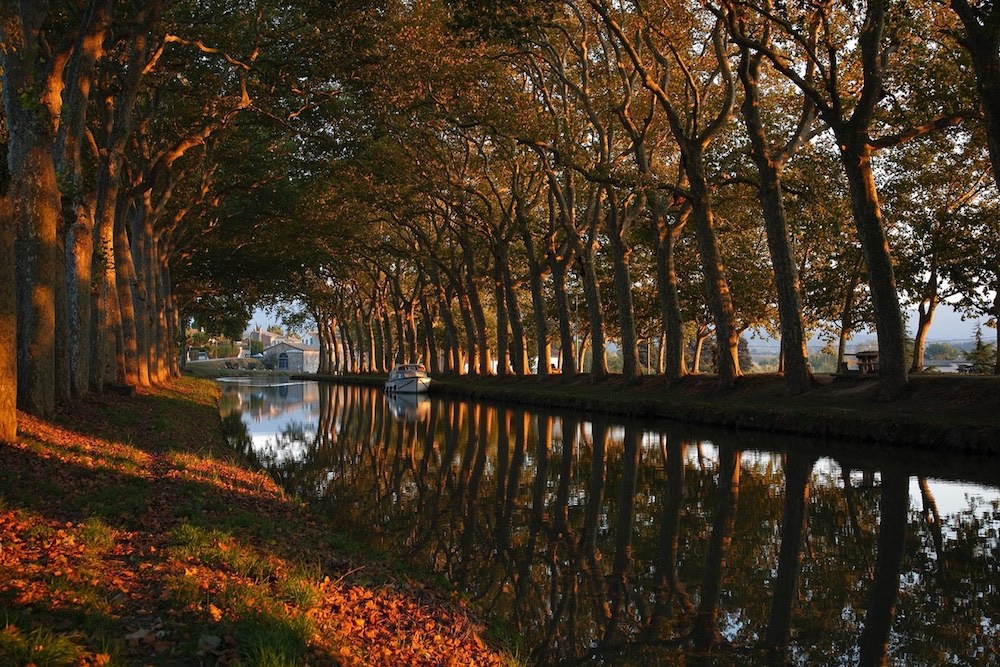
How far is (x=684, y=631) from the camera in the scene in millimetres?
5980

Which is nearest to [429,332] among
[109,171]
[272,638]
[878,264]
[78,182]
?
[109,171]

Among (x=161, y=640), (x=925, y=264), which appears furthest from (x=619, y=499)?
(x=925, y=264)

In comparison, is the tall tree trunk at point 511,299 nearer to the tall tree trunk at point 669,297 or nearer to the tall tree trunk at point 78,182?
the tall tree trunk at point 669,297

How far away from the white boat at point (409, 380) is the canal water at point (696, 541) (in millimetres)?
32561

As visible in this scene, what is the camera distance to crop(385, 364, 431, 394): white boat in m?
51.1

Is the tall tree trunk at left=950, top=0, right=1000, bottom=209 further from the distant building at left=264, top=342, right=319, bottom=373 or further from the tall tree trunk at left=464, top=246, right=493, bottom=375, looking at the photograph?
the distant building at left=264, top=342, right=319, bottom=373

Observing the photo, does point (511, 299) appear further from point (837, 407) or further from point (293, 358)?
point (293, 358)

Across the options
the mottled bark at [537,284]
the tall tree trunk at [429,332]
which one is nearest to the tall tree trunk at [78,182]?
the mottled bark at [537,284]

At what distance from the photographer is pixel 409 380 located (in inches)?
2014

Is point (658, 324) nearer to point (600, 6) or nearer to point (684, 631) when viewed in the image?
point (600, 6)

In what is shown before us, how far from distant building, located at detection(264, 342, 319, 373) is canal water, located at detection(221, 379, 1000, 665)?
15066 centimetres

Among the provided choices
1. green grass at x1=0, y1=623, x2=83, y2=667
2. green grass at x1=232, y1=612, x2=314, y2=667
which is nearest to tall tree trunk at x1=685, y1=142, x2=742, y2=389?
green grass at x1=232, y1=612, x2=314, y2=667

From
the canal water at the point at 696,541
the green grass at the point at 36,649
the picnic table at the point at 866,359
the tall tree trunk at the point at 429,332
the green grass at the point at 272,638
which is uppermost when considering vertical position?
the tall tree trunk at the point at 429,332

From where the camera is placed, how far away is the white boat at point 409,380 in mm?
51125
